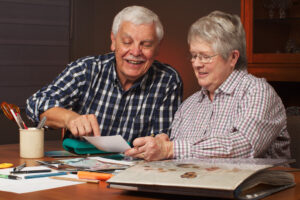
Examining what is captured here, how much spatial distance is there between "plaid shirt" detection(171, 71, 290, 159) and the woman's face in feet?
0.11

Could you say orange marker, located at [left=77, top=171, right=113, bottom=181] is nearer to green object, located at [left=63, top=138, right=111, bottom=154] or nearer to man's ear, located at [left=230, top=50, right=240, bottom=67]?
green object, located at [left=63, top=138, right=111, bottom=154]

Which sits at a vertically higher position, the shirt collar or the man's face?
the man's face

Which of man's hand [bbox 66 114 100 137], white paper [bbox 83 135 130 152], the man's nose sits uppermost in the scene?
the man's nose

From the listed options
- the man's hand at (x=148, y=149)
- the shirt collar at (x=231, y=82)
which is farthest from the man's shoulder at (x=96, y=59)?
the man's hand at (x=148, y=149)

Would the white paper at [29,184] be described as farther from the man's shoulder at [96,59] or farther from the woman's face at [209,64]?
the man's shoulder at [96,59]

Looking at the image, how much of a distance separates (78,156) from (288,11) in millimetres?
2282

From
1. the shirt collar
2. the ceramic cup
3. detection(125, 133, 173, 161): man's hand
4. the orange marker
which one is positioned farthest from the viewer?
the shirt collar

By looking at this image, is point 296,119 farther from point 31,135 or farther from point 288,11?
point 288,11

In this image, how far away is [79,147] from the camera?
187 cm

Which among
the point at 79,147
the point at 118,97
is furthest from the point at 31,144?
the point at 118,97

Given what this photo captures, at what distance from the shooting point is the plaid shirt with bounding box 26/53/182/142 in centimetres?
232

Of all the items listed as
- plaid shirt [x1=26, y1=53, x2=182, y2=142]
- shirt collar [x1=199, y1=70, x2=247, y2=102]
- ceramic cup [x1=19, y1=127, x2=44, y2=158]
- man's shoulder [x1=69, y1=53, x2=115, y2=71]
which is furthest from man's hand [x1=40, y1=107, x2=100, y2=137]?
shirt collar [x1=199, y1=70, x2=247, y2=102]

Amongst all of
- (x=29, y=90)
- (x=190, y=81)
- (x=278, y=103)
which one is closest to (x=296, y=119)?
(x=278, y=103)

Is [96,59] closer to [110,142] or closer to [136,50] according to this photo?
[136,50]
